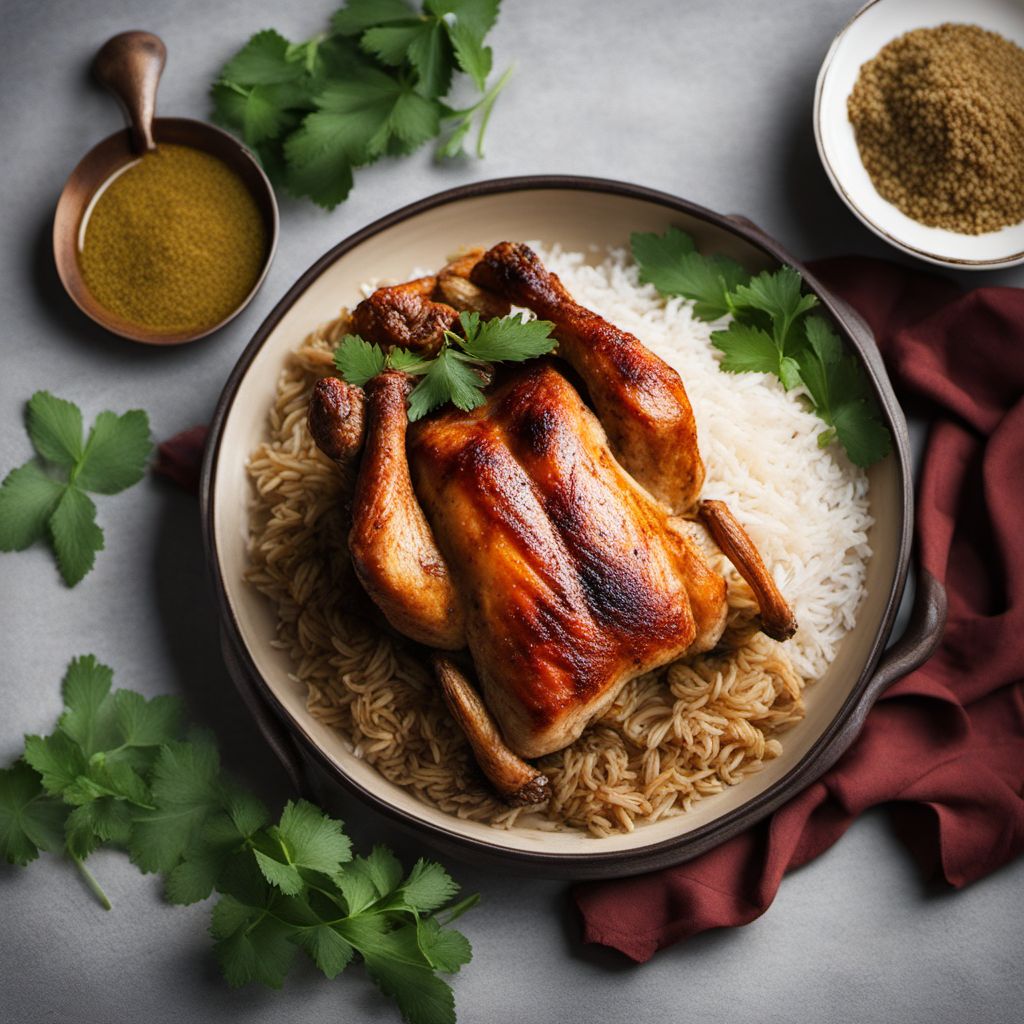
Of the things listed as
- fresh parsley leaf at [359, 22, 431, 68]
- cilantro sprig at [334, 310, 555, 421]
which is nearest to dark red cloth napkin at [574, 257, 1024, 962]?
cilantro sprig at [334, 310, 555, 421]

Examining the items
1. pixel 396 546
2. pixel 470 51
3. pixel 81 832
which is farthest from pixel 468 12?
pixel 81 832

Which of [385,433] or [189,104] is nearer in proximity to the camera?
[385,433]

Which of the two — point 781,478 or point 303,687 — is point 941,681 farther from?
point 303,687

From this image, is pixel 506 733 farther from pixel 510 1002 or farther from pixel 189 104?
pixel 189 104

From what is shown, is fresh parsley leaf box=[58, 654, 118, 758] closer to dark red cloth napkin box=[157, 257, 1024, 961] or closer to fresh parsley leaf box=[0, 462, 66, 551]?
fresh parsley leaf box=[0, 462, 66, 551]

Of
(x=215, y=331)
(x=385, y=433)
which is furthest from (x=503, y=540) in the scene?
(x=215, y=331)
